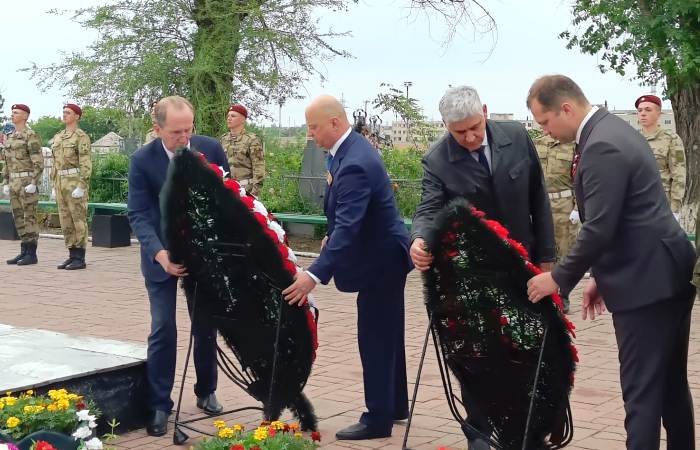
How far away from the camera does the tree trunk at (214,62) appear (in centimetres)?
1723

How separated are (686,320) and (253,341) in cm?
214

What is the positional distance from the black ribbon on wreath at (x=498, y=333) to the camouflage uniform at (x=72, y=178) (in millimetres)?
9131

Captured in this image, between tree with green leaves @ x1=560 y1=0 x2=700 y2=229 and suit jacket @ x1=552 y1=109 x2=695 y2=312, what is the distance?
30.0ft

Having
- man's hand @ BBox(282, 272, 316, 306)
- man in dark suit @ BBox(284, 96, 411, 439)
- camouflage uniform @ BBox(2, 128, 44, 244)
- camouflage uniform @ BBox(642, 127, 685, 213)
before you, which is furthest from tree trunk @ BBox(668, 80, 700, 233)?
man's hand @ BBox(282, 272, 316, 306)

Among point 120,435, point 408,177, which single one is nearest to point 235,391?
point 120,435

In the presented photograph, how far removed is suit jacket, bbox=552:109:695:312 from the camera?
13.0 ft

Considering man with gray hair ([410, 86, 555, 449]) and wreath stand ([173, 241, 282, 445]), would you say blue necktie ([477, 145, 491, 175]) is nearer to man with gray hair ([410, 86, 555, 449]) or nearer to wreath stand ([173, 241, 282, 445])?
man with gray hair ([410, 86, 555, 449])

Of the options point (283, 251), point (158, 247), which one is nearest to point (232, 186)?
point (283, 251)

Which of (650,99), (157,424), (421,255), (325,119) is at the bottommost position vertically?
(157,424)

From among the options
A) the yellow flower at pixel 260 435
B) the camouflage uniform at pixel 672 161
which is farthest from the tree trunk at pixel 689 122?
the yellow flower at pixel 260 435

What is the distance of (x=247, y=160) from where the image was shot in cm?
1266

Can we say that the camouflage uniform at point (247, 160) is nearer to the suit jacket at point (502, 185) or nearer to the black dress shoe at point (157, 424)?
the black dress shoe at point (157, 424)

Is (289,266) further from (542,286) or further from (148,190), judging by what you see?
(542,286)

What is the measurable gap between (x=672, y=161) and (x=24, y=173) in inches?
326
